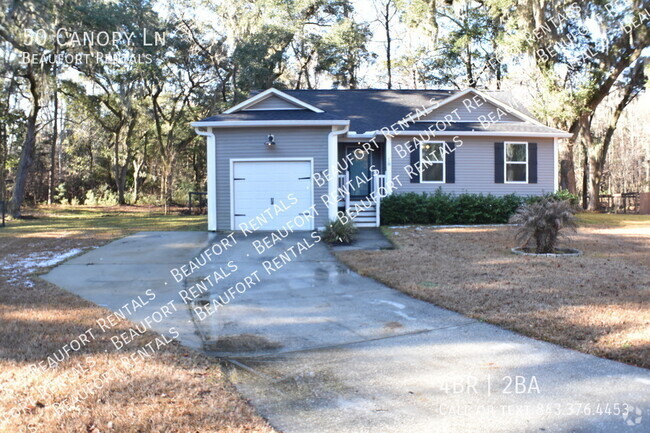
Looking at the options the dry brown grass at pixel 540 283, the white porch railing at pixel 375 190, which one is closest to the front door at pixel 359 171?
the white porch railing at pixel 375 190

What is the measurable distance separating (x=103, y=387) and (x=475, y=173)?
14294mm

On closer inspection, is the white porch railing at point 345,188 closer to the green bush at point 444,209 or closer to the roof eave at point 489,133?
the green bush at point 444,209

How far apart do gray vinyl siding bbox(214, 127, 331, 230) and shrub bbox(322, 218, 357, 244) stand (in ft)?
5.45

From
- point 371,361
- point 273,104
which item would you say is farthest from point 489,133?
point 371,361

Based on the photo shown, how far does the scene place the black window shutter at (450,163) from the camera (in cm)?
1594

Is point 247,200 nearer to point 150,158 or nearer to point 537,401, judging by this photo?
point 537,401

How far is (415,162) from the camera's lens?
51.9ft

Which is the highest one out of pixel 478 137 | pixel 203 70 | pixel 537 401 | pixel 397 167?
pixel 203 70

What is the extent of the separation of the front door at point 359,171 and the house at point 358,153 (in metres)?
0.03

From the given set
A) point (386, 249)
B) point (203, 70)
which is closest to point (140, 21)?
point (203, 70)

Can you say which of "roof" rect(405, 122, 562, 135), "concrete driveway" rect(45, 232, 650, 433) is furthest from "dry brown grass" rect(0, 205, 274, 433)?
"roof" rect(405, 122, 562, 135)

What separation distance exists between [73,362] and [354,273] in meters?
5.01

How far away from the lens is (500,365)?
4.23 metres

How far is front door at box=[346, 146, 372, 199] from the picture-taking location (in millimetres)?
16344
